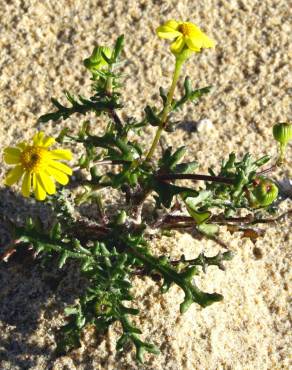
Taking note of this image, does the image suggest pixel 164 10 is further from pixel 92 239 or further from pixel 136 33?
pixel 92 239

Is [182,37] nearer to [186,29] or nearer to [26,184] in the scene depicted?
[186,29]

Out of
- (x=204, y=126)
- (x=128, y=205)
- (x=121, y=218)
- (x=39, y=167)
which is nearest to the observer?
(x=39, y=167)

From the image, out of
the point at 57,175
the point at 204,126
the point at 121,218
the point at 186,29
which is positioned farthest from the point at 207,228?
the point at 204,126

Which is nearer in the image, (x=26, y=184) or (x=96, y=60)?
(x=26, y=184)

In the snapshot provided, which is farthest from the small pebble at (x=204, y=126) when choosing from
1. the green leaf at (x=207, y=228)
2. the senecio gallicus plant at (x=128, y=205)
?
the green leaf at (x=207, y=228)

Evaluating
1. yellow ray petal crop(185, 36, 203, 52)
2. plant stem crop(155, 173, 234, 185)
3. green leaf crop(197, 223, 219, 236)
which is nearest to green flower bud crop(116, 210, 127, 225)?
plant stem crop(155, 173, 234, 185)

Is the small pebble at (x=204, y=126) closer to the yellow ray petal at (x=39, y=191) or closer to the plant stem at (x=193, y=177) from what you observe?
the plant stem at (x=193, y=177)

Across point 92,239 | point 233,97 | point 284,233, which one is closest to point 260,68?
point 233,97
